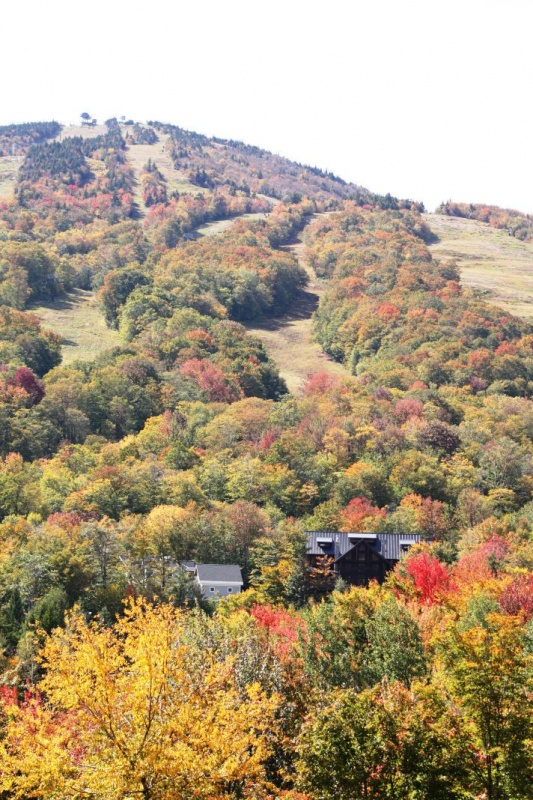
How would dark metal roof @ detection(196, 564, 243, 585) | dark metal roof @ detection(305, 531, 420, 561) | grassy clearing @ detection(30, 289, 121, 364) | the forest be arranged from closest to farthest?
the forest → dark metal roof @ detection(196, 564, 243, 585) → dark metal roof @ detection(305, 531, 420, 561) → grassy clearing @ detection(30, 289, 121, 364)

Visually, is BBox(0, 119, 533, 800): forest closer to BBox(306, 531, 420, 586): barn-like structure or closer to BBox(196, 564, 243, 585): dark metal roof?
BBox(306, 531, 420, 586): barn-like structure

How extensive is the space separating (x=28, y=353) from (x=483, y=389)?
6886 cm

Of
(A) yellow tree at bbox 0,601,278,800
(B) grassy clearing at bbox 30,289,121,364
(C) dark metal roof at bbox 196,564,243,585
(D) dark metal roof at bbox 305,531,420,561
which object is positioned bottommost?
(B) grassy clearing at bbox 30,289,121,364

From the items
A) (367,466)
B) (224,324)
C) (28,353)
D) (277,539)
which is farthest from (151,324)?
(277,539)

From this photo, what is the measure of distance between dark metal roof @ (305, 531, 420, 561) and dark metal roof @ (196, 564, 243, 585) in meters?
7.75

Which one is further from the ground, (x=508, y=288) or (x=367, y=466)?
(x=508, y=288)

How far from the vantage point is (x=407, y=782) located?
21156 mm

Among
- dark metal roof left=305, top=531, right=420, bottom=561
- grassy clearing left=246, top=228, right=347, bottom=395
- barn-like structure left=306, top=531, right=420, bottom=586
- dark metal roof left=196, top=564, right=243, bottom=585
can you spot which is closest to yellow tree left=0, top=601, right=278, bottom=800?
dark metal roof left=196, top=564, right=243, bottom=585

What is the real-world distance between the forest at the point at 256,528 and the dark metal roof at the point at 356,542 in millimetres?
2291

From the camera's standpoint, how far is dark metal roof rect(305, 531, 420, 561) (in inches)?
2628

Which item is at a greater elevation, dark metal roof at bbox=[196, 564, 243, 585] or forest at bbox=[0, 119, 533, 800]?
forest at bbox=[0, 119, 533, 800]

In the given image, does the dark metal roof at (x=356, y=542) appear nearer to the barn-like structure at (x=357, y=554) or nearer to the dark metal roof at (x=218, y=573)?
the barn-like structure at (x=357, y=554)

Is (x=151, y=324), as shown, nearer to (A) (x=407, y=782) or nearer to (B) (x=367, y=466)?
(B) (x=367, y=466)

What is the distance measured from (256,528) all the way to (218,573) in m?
7.46
